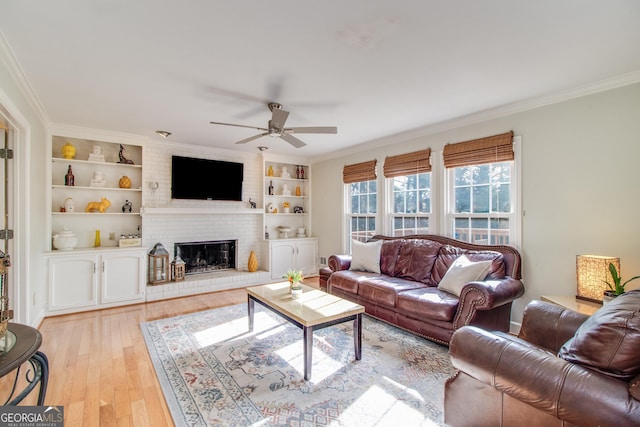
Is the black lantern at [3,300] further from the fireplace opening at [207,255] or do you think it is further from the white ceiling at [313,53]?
the fireplace opening at [207,255]

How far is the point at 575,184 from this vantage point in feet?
9.30

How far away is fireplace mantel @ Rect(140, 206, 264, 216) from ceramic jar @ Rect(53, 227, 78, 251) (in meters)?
0.87

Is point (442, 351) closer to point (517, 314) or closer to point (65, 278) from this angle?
point (517, 314)

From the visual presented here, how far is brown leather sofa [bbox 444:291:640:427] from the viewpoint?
1131 mm

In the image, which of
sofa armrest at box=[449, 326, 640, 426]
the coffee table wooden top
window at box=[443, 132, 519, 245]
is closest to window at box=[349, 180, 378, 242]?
window at box=[443, 132, 519, 245]

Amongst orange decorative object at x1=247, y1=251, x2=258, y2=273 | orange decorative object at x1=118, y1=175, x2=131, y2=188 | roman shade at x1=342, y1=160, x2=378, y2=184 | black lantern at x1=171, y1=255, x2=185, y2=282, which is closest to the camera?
orange decorative object at x1=118, y1=175, x2=131, y2=188

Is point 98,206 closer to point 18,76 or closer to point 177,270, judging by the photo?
point 177,270

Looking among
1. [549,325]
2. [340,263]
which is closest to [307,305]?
[340,263]

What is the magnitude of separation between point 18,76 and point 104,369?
8.20 feet

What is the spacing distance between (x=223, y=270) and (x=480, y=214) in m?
4.30

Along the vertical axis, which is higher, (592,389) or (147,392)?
(592,389)

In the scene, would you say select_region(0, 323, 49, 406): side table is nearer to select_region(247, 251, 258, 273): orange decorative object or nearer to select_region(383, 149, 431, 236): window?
select_region(383, 149, 431, 236): window

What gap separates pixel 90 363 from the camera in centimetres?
257

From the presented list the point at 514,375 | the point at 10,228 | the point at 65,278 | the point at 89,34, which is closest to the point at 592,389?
the point at 514,375
